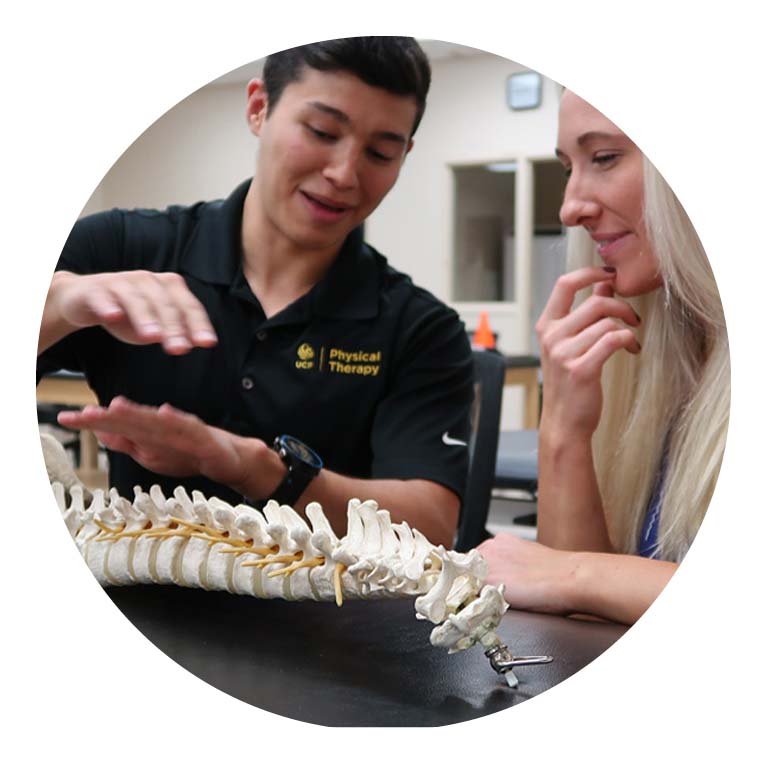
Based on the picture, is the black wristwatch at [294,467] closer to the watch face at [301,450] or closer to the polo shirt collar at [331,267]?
the watch face at [301,450]

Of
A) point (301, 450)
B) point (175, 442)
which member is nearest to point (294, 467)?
point (301, 450)

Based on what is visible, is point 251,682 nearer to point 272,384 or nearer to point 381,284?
point 272,384

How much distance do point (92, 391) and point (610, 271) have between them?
1.91ft

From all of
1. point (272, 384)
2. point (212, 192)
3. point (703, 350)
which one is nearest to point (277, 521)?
point (272, 384)

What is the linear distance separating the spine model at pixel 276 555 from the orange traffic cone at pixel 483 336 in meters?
0.28

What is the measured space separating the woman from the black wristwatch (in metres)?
0.20

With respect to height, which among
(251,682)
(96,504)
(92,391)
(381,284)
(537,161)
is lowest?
(251,682)

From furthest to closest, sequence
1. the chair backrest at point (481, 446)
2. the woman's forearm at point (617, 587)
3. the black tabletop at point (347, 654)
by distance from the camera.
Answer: the chair backrest at point (481, 446) → the woman's forearm at point (617, 587) → the black tabletop at point (347, 654)

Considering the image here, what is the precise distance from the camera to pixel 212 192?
119 cm

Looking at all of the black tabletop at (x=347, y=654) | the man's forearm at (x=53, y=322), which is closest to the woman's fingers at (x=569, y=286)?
the black tabletop at (x=347, y=654)

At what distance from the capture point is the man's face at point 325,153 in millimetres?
1125

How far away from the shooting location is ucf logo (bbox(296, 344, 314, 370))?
1.17 metres

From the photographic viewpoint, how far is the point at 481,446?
129cm

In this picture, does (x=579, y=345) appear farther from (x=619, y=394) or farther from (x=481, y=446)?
(x=481, y=446)
